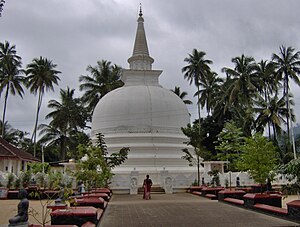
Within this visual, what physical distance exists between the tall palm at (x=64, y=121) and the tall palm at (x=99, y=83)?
11.8 ft

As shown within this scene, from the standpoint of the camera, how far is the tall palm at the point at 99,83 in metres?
49.0

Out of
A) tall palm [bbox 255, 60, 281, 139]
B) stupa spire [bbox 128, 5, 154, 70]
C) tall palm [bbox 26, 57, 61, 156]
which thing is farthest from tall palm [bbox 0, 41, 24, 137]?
tall palm [bbox 255, 60, 281, 139]

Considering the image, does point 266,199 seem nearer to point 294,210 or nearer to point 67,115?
point 294,210

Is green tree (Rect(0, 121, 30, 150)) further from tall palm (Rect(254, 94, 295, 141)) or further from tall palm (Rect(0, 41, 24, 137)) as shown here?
tall palm (Rect(254, 94, 295, 141))

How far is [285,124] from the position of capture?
4206 centimetres

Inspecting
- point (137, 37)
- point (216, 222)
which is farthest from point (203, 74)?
point (216, 222)

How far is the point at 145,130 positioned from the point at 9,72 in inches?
984

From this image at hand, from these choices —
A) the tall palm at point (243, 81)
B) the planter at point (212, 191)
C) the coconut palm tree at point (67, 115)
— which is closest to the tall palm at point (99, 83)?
the coconut palm tree at point (67, 115)

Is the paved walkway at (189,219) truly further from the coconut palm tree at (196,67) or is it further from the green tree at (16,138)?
the green tree at (16,138)

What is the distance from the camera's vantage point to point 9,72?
47406mm

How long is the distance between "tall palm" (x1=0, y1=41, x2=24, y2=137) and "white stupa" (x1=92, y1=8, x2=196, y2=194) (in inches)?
725

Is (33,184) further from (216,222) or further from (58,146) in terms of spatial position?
(58,146)

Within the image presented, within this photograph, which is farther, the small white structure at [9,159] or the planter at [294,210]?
the small white structure at [9,159]

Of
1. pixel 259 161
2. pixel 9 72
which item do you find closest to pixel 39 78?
pixel 9 72
